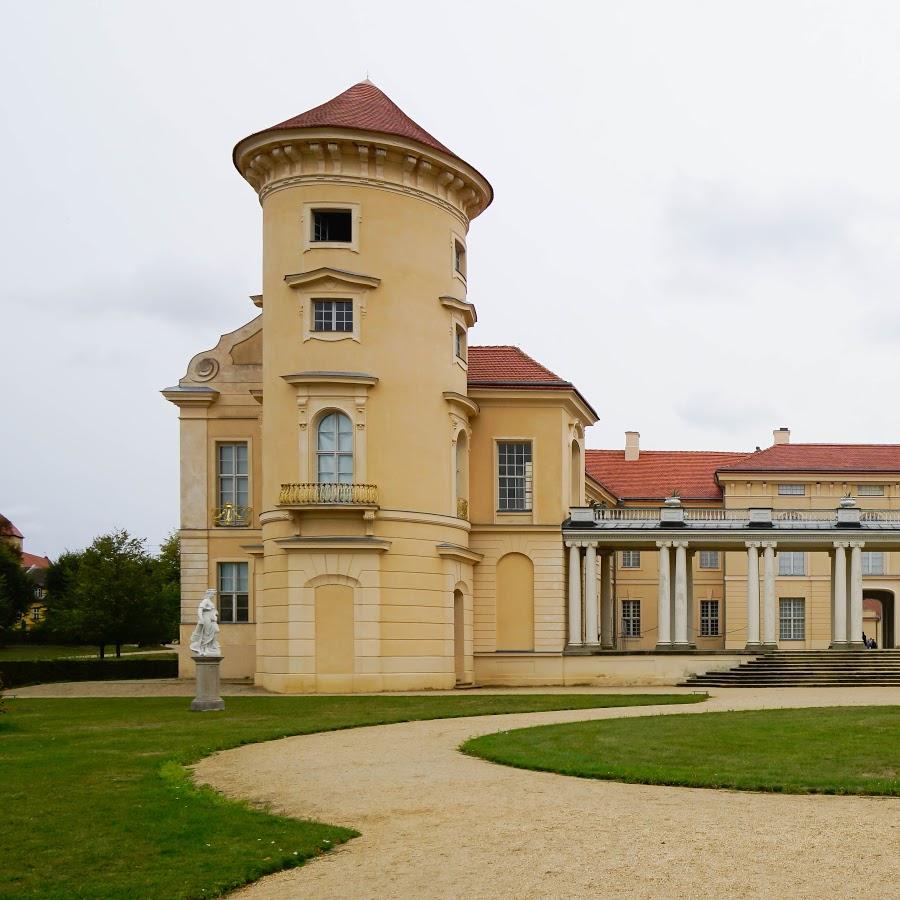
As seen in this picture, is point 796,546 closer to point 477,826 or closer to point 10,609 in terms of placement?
point 477,826

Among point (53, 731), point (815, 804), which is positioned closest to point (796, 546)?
point (53, 731)

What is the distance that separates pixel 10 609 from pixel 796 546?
52.9 m

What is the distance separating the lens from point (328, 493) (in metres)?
34.4

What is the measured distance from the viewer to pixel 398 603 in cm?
3472

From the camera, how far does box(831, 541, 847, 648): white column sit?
40.6m

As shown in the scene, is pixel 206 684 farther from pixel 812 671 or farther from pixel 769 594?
pixel 769 594

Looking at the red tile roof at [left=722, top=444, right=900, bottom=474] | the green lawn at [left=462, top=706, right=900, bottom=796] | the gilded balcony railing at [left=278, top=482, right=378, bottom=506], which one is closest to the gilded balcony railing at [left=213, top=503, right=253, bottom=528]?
the gilded balcony railing at [left=278, top=482, right=378, bottom=506]

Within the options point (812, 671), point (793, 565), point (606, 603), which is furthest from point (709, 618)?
point (812, 671)

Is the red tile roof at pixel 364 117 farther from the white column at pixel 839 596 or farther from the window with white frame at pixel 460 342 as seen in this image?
the white column at pixel 839 596

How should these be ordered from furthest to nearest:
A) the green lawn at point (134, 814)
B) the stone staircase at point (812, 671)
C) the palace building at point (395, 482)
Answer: the stone staircase at point (812, 671), the palace building at point (395, 482), the green lawn at point (134, 814)

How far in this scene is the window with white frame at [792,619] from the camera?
194ft

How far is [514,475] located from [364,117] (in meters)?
12.2

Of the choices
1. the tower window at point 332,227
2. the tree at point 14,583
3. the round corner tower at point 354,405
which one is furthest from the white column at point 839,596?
the tree at point 14,583

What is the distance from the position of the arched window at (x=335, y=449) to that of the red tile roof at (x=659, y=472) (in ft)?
91.8
